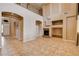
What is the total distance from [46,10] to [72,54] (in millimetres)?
748

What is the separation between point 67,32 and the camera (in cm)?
199

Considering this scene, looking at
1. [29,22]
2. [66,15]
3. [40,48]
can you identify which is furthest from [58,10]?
[40,48]

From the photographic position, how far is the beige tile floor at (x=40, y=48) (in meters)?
1.92

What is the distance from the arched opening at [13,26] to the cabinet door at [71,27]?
0.70 metres

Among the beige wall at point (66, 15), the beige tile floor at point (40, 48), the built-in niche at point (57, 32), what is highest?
the beige wall at point (66, 15)

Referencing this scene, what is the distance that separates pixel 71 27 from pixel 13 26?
86 centimetres

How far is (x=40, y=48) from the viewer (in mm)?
1985

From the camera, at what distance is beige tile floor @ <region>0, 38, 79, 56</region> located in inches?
75.7

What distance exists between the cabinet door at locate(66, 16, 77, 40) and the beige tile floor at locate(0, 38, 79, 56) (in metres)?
0.10

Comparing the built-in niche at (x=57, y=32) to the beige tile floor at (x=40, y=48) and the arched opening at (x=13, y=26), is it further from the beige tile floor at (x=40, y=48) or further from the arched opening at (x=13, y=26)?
the arched opening at (x=13, y=26)

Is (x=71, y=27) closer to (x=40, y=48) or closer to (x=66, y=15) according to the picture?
(x=66, y=15)

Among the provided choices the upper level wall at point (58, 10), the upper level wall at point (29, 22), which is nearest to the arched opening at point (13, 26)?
the upper level wall at point (29, 22)

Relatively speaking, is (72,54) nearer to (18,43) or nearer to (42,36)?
(42,36)

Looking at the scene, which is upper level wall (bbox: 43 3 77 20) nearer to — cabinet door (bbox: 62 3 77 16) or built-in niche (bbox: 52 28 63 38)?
cabinet door (bbox: 62 3 77 16)
